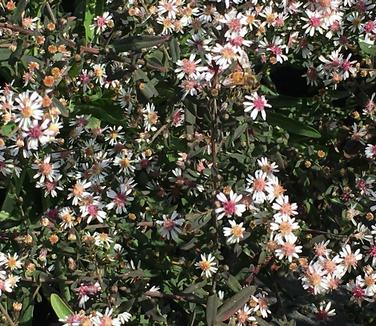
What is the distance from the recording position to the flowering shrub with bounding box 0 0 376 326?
2334 mm

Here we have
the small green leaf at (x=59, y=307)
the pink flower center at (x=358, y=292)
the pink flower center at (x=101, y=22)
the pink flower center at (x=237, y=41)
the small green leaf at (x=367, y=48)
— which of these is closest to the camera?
the pink flower center at (x=237, y=41)

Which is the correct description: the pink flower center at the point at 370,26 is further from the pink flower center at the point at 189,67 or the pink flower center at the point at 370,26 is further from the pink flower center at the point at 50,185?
the pink flower center at the point at 50,185

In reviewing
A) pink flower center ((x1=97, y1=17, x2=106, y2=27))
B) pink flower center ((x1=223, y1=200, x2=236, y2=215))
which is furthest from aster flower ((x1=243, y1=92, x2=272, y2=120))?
pink flower center ((x1=97, y1=17, x2=106, y2=27))

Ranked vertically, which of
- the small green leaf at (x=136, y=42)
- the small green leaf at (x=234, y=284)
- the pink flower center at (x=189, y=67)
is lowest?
the small green leaf at (x=234, y=284)

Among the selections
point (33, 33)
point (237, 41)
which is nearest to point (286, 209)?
point (237, 41)

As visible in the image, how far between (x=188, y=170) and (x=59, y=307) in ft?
2.10

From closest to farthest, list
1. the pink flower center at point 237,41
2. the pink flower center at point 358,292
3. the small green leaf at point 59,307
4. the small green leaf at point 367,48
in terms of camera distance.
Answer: the pink flower center at point 237,41 → the small green leaf at point 59,307 → the pink flower center at point 358,292 → the small green leaf at point 367,48

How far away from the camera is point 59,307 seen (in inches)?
92.8

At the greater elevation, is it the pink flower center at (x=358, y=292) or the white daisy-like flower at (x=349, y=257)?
the white daisy-like flower at (x=349, y=257)

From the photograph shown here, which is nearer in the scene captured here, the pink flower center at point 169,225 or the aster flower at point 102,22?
the pink flower center at point 169,225

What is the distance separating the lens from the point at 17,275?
8.17ft

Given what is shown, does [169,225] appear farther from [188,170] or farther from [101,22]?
[101,22]

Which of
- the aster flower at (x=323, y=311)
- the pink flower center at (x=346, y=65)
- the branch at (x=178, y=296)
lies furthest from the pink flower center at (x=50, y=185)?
the pink flower center at (x=346, y=65)

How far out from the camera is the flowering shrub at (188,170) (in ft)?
7.66
